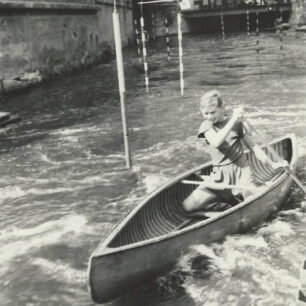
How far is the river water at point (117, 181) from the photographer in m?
4.75

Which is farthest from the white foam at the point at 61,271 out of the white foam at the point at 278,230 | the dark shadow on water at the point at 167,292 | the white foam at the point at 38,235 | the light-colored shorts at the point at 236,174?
the white foam at the point at 278,230

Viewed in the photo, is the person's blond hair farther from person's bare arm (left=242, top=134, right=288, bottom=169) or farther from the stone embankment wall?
the stone embankment wall

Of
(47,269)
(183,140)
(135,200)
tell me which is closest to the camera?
(47,269)

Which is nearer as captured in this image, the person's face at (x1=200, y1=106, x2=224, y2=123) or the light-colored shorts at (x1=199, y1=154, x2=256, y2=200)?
the person's face at (x1=200, y1=106, x2=224, y2=123)

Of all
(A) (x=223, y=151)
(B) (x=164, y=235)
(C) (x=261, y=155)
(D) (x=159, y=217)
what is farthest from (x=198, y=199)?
(B) (x=164, y=235)

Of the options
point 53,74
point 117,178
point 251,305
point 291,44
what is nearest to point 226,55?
point 291,44

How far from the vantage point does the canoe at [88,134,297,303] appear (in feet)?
13.6

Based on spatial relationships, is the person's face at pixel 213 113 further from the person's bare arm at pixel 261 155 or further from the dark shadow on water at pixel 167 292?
the dark shadow on water at pixel 167 292

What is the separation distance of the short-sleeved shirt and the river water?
0.87 metres

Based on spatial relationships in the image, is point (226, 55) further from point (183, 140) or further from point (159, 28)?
point (159, 28)

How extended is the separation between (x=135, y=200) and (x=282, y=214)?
6.70 ft

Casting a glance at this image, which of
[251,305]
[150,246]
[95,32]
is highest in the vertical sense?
[95,32]

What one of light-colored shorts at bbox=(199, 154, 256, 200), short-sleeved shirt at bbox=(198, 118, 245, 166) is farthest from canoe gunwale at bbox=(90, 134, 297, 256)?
short-sleeved shirt at bbox=(198, 118, 245, 166)

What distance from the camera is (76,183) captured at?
7633 millimetres
